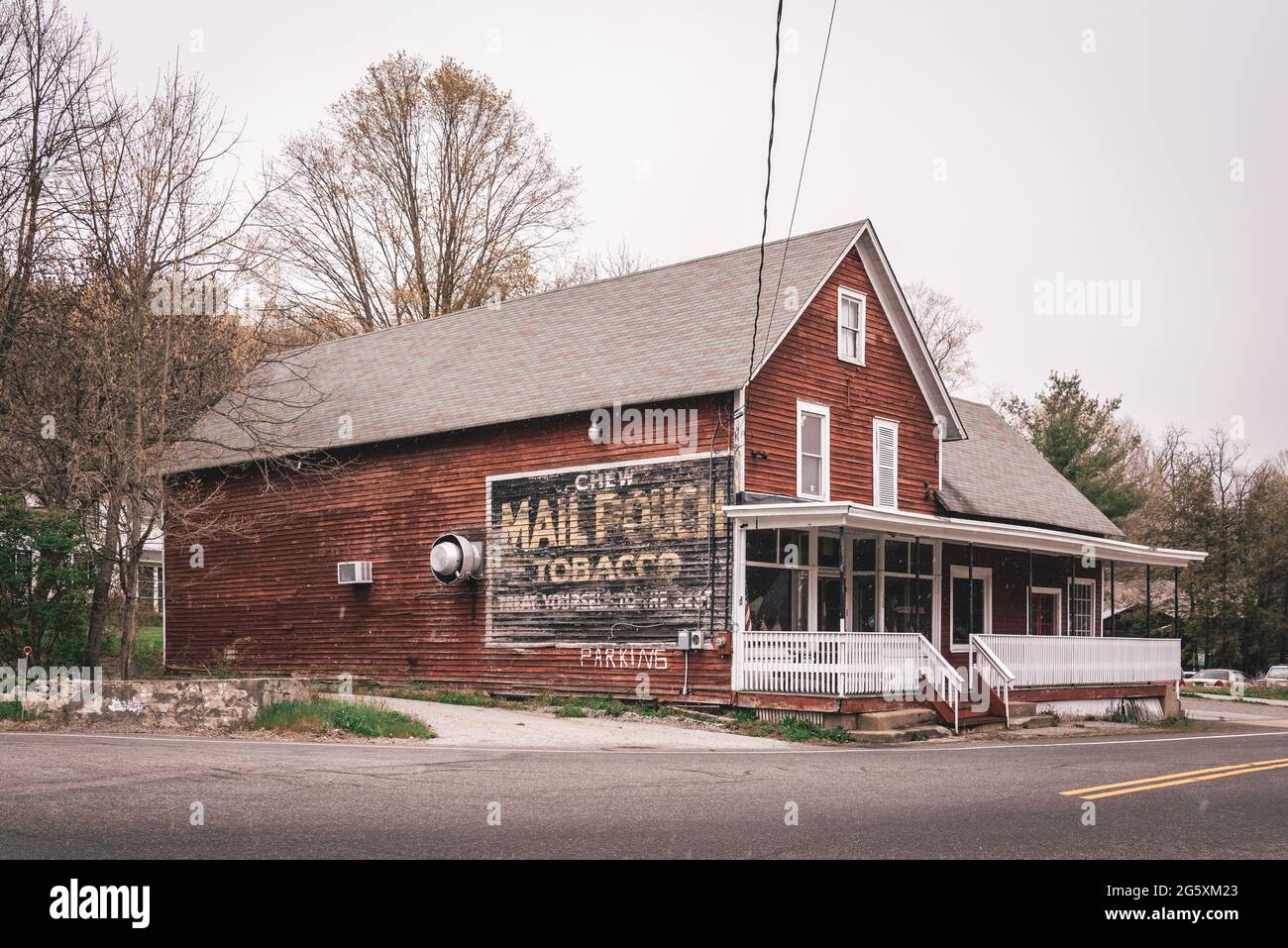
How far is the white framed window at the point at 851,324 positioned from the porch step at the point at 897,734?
7.57 m

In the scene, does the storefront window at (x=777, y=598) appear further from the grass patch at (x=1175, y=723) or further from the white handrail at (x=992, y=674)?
the grass patch at (x=1175, y=723)

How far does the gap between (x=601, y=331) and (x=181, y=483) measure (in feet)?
39.1

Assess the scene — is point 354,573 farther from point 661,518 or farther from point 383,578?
point 661,518

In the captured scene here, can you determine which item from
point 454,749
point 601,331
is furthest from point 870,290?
point 454,749

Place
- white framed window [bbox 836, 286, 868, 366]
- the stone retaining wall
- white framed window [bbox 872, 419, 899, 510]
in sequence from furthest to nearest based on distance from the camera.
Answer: white framed window [bbox 872, 419, 899, 510] → white framed window [bbox 836, 286, 868, 366] → the stone retaining wall

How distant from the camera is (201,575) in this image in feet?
101

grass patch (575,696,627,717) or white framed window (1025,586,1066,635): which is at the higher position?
white framed window (1025,586,1066,635)

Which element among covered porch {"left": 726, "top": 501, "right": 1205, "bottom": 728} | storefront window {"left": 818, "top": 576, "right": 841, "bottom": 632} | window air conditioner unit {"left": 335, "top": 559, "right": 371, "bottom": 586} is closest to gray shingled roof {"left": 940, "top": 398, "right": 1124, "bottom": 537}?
covered porch {"left": 726, "top": 501, "right": 1205, "bottom": 728}

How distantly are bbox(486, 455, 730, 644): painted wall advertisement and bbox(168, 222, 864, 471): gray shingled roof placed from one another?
1.41 meters

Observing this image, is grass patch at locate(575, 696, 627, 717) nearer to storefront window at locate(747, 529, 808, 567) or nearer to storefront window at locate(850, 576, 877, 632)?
storefront window at locate(747, 529, 808, 567)

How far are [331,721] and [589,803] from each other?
725cm

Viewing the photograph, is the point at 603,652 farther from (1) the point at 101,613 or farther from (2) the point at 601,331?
(1) the point at 101,613

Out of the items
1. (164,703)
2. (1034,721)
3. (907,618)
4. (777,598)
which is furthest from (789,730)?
(164,703)

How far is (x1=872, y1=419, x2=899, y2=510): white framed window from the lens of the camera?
25.6 m
